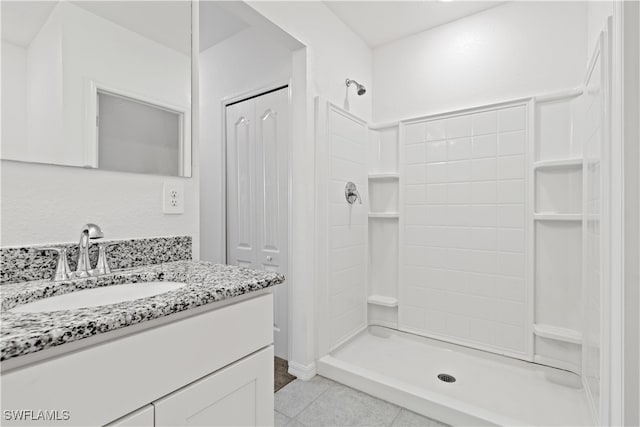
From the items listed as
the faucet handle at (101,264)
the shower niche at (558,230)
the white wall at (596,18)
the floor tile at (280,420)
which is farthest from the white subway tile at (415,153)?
the faucet handle at (101,264)

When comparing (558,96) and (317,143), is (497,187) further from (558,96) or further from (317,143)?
(317,143)

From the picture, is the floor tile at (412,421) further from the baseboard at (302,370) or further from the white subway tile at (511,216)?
the white subway tile at (511,216)

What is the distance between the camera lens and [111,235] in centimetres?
103

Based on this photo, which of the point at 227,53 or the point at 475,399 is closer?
the point at 475,399

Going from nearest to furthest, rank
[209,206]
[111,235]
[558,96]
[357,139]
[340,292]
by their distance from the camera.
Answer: [111,235] → [558,96] → [340,292] → [357,139] → [209,206]

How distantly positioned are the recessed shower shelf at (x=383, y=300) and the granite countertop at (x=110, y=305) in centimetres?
174

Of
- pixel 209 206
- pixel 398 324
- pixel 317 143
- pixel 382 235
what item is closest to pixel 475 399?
pixel 398 324

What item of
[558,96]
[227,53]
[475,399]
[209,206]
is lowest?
[475,399]

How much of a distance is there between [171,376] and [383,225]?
215 cm

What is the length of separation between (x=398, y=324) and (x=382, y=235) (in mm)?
741

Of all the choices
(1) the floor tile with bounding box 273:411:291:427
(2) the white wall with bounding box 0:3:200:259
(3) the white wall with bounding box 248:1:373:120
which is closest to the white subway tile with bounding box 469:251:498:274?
(3) the white wall with bounding box 248:1:373:120

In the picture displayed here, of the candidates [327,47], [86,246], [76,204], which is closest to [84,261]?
[86,246]

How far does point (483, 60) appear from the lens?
2.24 m

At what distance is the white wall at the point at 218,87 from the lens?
238 cm
